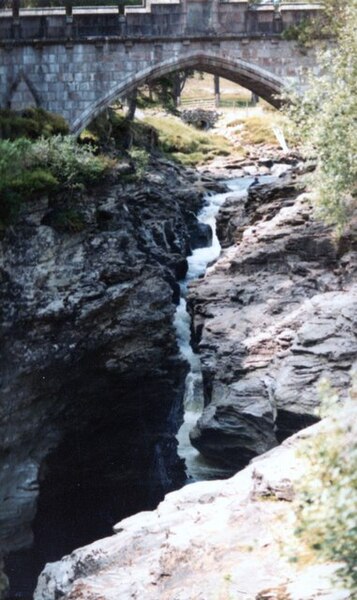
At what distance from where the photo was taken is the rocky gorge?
18859 mm

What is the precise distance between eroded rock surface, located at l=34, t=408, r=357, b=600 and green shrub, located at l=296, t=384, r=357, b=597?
56 centimetres

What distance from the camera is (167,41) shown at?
26328 mm

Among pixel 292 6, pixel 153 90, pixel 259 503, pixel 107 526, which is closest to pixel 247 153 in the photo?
pixel 153 90

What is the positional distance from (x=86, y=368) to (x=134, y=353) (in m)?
1.17

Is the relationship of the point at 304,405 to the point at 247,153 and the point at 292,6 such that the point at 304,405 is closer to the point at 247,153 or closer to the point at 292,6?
the point at 292,6

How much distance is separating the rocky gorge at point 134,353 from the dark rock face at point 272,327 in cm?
3

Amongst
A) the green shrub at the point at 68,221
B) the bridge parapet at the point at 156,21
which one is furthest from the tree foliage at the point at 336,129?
the bridge parapet at the point at 156,21

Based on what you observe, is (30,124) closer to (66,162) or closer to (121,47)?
(66,162)

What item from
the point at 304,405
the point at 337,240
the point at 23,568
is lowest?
the point at 23,568

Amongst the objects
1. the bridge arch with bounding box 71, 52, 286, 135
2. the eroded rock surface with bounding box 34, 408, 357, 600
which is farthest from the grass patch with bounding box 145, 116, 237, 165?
the eroded rock surface with bounding box 34, 408, 357, 600

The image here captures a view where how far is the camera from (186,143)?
42.7 m

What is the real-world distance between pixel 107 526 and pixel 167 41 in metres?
13.2

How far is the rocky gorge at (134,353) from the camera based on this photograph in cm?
1886

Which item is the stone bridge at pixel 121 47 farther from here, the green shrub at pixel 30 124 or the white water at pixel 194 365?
the white water at pixel 194 365
